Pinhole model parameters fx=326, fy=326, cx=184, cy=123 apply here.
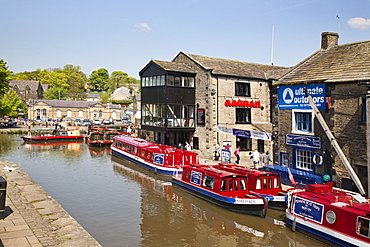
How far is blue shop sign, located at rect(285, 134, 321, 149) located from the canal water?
4.78 metres

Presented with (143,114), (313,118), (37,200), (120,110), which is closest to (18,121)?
(120,110)

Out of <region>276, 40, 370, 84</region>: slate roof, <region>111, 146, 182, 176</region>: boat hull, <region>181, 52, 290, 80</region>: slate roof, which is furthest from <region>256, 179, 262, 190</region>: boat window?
<region>181, 52, 290, 80</region>: slate roof

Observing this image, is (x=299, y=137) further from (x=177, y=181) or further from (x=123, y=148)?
(x=123, y=148)

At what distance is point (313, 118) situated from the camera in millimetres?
18656

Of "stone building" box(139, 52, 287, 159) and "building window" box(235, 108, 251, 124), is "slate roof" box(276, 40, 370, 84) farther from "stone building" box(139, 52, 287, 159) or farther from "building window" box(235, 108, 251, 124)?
"building window" box(235, 108, 251, 124)

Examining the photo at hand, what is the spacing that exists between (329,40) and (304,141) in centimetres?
763

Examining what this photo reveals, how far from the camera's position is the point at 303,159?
63.9 ft

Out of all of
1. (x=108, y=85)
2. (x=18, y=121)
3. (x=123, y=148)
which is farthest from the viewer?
(x=108, y=85)

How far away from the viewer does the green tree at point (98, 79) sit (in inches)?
5753

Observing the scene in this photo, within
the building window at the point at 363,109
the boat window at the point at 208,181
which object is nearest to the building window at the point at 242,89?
the boat window at the point at 208,181

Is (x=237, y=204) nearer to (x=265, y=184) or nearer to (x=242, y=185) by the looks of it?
(x=242, y=185)

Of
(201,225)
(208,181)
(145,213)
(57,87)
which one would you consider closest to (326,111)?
(208,181)

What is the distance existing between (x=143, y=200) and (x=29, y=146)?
2762 centimetres

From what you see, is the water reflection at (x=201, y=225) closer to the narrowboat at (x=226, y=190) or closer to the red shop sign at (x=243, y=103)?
the narrowboat at (x=226, y=190)
